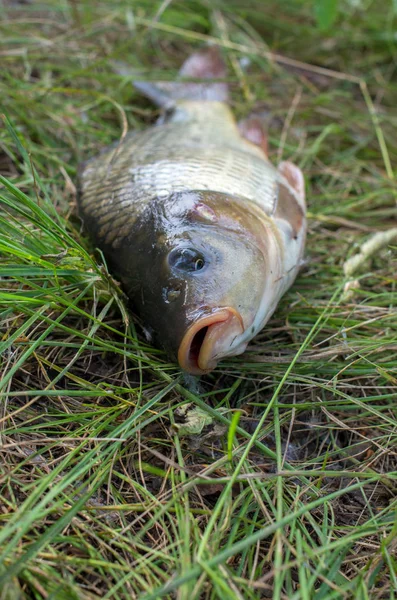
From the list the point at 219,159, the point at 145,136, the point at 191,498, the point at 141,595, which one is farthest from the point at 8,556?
the point at 145,136

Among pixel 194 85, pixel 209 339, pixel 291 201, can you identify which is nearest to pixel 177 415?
pixel 209 339

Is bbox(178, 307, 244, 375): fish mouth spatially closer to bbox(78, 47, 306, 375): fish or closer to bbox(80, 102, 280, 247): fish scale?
bbox(78, 47, 306, 375): fish

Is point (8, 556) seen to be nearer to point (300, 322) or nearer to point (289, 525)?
point (289, 525)

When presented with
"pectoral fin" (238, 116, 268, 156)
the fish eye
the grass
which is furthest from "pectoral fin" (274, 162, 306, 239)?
the fish eye

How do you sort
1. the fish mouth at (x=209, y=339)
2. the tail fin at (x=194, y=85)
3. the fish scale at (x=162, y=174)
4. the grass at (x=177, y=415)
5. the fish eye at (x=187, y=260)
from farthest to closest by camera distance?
the tail fin at (x=194, y=85) < the fish scale at (x=162, y=174) < the fish eye at (x=187, y=260) < the fish mouth at (x=209, y=339) < the grass at (x=177, y=415)

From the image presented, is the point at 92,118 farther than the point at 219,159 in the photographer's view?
Yes

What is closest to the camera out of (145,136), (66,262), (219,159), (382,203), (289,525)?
(289,525)

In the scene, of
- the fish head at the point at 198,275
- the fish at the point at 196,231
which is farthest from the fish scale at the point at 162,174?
the fish head at the point at 198,275

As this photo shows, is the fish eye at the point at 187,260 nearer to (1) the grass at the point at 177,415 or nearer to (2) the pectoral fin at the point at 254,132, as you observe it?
(1) the grass at the point at 177,415
